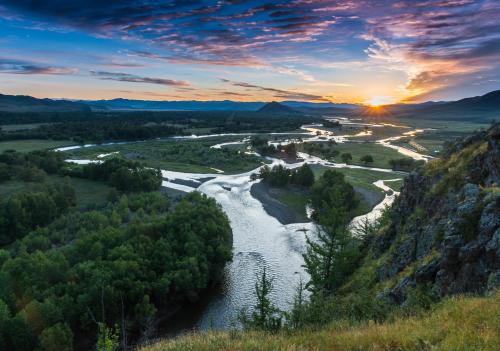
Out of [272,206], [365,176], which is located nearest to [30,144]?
[272,206]

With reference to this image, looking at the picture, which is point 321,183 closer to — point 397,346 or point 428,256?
point 428,256

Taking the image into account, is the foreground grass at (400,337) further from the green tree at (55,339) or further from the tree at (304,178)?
the tree at (304,178)

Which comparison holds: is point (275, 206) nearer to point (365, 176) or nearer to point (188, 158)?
point (365, 176)

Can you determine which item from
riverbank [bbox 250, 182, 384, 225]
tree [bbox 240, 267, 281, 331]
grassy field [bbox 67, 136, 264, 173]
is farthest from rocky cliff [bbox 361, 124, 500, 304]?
grassy field [bbox 67, 136, 264, 173]

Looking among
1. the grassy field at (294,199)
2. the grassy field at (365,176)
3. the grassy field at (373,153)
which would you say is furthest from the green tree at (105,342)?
the grassy field at (373,153)

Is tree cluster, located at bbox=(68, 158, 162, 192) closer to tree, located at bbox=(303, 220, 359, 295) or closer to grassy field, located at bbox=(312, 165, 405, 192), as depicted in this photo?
grassy field, located at bbox=(312, 165, 405, 192)

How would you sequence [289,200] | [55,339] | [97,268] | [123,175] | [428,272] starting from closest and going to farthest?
[428,272] < [55,339] < [97,268] < [289,200] < [123,175]
